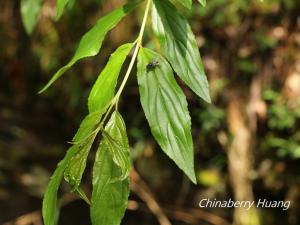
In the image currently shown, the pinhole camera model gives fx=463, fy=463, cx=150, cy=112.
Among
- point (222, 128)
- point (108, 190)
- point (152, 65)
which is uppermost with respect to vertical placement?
point (152, 65)

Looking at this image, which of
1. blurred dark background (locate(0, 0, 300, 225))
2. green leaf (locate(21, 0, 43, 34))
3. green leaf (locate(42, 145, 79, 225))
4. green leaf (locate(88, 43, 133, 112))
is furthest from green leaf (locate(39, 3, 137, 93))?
blurred dark background (locate(0, 0, 300, 225))

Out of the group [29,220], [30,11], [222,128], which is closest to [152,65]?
[30,11]

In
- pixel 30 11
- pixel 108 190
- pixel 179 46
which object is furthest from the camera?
pixel 30 11

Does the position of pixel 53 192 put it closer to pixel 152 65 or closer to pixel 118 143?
pixel 118 143

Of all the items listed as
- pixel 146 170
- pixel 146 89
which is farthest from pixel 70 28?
pixel 146 89

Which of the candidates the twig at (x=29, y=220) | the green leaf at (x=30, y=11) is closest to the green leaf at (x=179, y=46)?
the green leaf at (x=30, y=11)

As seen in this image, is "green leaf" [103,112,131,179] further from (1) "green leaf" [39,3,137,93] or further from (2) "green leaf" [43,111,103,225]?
(1) "green leaf" [39,3,137,93]
